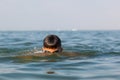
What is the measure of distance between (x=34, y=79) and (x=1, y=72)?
134cm

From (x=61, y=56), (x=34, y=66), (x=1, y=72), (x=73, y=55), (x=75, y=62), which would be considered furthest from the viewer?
(x=73, y=55)

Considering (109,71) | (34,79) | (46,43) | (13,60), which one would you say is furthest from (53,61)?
(34,79)

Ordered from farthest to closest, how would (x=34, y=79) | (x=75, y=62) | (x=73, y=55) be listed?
(x=73, y=55), (x=75, y=62), (x=34, y=79)

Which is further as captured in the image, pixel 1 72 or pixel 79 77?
Result: pixel 1 72

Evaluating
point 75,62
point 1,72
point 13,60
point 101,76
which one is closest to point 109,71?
point 101,76

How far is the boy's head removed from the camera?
34.4 ft

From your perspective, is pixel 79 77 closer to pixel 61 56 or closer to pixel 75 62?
pixel 75 62

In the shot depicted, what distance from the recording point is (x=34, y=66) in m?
9.48

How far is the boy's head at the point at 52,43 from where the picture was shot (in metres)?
10.5

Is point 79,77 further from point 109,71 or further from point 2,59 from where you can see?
point 2,59

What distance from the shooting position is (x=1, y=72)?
8.37 metres

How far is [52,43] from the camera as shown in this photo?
10508mm

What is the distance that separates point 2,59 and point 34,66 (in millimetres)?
2222

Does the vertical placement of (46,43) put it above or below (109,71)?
above
